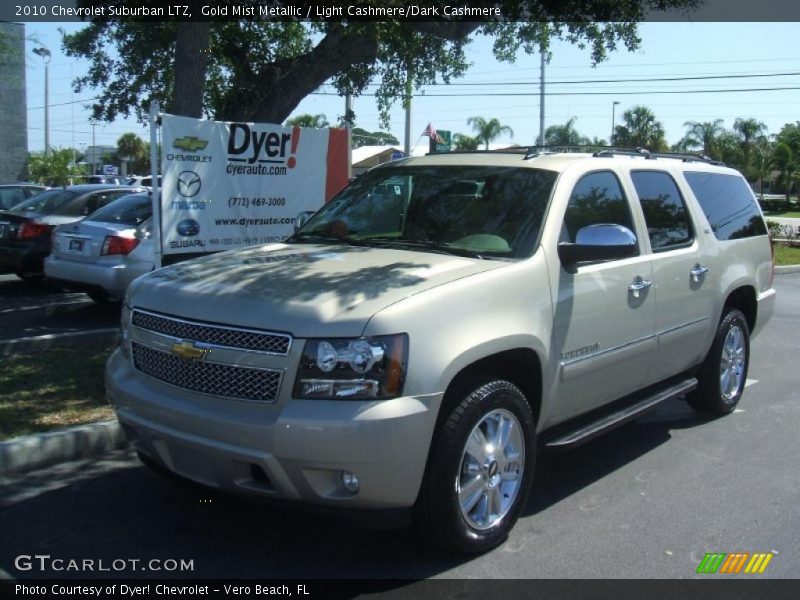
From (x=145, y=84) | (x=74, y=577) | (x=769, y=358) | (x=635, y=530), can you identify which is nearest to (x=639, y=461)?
(x=635, y=530)

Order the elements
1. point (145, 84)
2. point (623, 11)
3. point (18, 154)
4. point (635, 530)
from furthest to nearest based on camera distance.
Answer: point (18, 154)
point (145, 84)
point (623, 11)
point (635, 530)

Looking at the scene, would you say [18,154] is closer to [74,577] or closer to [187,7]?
[187,7]

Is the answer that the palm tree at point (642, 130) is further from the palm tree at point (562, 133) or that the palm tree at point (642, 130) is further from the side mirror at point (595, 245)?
the side mirror at point (595, 245)

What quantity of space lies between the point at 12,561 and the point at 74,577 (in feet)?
1.18

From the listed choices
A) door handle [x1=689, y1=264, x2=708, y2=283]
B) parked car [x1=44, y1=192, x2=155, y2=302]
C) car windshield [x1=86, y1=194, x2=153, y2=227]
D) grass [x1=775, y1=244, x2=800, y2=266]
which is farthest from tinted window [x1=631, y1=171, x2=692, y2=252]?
grass [x1=775, y1=244, x2=800, y2=266]

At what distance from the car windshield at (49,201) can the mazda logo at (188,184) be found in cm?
494

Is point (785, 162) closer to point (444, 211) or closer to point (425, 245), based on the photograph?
point (444, 211)

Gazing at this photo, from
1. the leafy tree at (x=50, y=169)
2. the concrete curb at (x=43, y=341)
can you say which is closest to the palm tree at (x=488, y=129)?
the leafy tree at (x=50, y=169)

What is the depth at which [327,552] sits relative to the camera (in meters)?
3.85

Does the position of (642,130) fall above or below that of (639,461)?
above

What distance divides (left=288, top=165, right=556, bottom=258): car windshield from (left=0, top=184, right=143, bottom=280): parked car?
712 cm

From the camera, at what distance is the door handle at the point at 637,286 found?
4723mm

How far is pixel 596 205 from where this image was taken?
476cm

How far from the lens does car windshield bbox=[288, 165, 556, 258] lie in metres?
4.35
